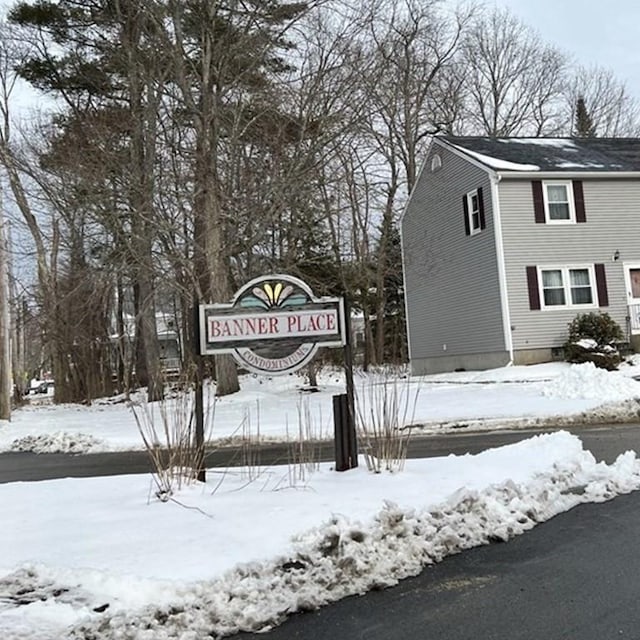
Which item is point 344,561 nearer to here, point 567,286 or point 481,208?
point 567,286

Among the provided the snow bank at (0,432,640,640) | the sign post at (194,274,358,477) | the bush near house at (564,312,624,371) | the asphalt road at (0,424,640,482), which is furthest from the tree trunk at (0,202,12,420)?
the bush near house at (564,312,624,371)

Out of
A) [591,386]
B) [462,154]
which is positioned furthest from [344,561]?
[462,154]

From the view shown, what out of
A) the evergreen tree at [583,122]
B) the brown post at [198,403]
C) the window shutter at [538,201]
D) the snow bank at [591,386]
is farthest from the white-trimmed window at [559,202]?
the evergreen tree at [583,122]

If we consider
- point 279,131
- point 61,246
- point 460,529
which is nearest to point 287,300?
point 460,529

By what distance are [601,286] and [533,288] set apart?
8.10 feet

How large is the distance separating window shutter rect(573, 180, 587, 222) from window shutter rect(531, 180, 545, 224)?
1.27 m

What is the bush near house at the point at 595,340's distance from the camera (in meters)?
18.7

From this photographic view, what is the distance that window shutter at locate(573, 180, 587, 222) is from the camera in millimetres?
21734

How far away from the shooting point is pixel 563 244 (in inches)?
847

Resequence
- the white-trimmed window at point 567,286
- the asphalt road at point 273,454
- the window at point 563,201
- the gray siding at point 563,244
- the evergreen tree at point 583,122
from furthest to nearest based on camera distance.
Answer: the evergreen tree at point 583,122, the window at point 563,201, the white-trimmed window at point 567,286, the gray siding at point 563,244, the asphalt road at point 273,454

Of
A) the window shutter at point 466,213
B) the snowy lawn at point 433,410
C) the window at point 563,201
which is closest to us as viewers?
the snowy lawn at point 433,410

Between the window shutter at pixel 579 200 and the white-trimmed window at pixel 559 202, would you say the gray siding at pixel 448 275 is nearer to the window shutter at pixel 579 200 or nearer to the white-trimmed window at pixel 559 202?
the white-trimmed window at pixel 559 202

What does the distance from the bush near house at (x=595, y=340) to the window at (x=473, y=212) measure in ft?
14.9

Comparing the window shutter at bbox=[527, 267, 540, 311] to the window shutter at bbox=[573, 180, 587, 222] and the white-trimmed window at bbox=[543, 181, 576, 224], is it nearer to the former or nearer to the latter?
the white-trimmed window at bbox=[543, 181, 576, 224]
